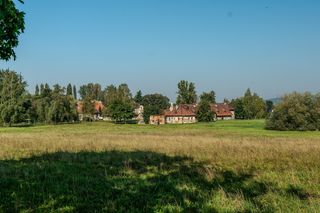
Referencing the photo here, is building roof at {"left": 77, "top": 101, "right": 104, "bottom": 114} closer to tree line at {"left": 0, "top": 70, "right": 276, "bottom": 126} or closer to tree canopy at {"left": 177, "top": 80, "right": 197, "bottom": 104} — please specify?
tree line at {"left": 0, "top": 70, "right": 276, "bottom": 126}

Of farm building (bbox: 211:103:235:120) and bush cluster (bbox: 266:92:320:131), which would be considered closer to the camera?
bush cluster (bbox: 266:92:320:131)

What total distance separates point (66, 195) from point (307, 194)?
19.8ft

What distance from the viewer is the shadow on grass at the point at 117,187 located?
903 centimetres

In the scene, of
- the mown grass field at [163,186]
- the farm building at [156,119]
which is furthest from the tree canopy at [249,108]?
the mown grass field at [163,186]

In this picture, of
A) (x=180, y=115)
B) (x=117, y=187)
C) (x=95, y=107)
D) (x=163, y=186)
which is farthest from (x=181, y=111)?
(x=117, y=187)

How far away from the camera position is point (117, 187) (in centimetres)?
1101

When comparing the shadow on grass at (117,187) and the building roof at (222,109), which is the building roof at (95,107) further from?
the shadow on grass at (117,187)

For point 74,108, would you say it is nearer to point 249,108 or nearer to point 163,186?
point 249,108

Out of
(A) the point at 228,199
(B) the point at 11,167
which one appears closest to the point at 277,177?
(A) the point at 228,199

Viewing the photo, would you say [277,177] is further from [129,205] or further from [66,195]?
[66,195]

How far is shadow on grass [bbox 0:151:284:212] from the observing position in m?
9.03

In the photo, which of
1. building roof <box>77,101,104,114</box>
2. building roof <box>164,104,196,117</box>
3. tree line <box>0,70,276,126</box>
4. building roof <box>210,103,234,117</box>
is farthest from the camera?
building roof <box>210,103,234,117</box>

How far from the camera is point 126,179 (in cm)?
1240

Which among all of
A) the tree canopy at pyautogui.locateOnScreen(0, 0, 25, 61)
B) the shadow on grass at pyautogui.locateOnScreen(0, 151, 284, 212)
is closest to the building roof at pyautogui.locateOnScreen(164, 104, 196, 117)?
the shadow on grass at pyautogui.locateOnScreen(0, 151, 284, 212)
